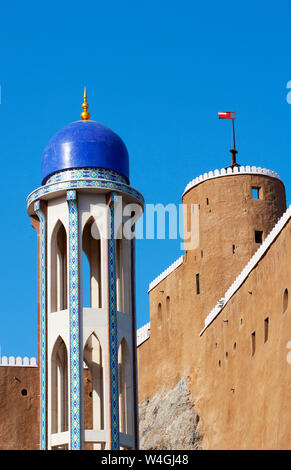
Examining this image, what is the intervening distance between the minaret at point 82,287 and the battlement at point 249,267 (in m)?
5.24

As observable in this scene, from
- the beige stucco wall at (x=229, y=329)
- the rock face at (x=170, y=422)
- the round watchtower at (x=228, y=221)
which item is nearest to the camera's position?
the beige stucco wall at (x=229, y=329)

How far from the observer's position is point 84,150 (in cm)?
1955

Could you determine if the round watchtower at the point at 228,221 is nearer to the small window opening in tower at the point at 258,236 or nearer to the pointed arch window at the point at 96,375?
the small window opening in tower at the point at 258,236

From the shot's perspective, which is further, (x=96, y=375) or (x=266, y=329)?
(x=266, y=329)

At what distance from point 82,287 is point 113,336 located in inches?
42.1

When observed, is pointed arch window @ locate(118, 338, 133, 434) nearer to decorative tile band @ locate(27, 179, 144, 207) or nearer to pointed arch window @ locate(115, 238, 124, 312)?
pointed arch window @ locate(115, 238, 124, 312)

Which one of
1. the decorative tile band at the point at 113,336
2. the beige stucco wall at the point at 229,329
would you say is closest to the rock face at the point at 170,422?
the beige stucco wall at the point at 229,329

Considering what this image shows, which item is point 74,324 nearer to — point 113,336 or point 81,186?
point 113,336

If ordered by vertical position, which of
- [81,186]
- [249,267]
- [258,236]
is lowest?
[81,186]

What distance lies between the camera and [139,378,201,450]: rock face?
3076cm

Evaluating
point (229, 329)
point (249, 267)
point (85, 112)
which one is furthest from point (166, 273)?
point (85, 112)

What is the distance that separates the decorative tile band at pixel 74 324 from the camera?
1792 cm

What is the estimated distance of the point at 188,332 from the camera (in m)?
33.2
